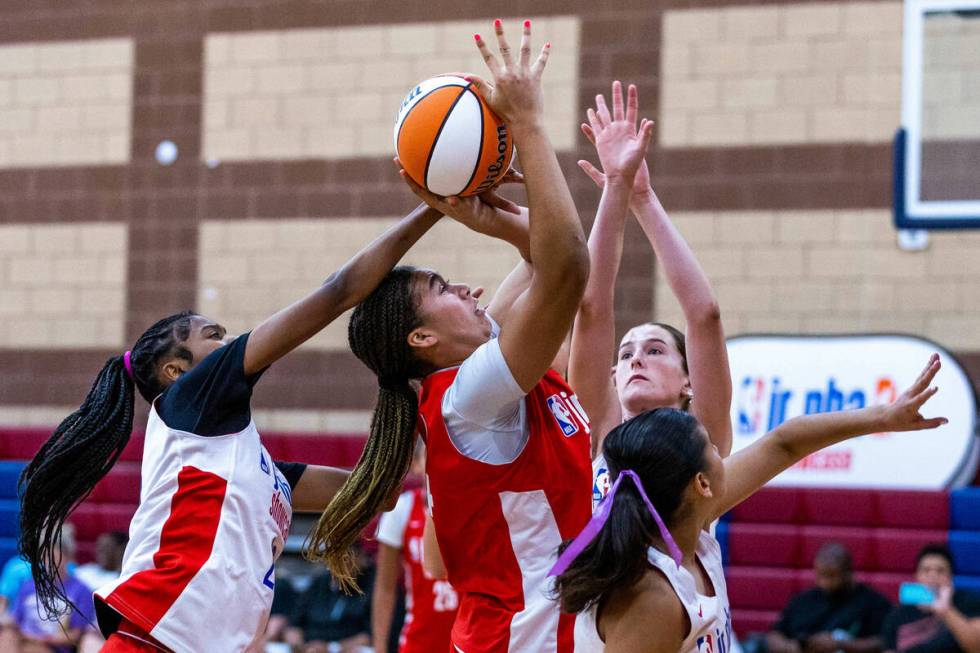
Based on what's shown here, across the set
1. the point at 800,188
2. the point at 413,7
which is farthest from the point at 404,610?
the point at 413,7

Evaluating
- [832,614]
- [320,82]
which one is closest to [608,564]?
[832,614]

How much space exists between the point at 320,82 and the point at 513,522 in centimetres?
638

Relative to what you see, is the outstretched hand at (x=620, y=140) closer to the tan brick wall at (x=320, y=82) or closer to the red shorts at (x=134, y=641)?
the red shorts at (x=134, y=641)

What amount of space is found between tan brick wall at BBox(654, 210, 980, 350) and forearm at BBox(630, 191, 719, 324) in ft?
14.5

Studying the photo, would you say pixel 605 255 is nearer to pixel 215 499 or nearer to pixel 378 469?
pixel 378 469

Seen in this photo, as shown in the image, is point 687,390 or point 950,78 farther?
point 950,78

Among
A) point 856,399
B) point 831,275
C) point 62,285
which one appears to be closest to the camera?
point 856,399

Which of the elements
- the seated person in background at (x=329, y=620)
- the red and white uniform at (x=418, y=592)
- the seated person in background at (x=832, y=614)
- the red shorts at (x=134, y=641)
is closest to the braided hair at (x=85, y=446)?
the red shorts at (x=134, y=641)

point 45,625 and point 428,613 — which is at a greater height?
point 428,613

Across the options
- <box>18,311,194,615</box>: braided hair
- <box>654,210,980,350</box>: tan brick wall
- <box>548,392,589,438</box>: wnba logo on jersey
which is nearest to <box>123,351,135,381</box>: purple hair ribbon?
<box>18,311,194,615</box>: braided hair

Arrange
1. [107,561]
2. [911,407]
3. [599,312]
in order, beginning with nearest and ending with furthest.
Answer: [911,407] < [599,312] < [107,561]

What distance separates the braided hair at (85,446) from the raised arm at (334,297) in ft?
1.37

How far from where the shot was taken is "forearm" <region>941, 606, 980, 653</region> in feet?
17.7

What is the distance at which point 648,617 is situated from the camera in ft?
6.98
